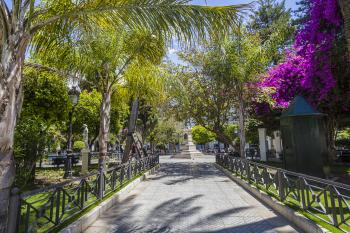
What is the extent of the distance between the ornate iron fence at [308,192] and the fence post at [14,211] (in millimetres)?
4813

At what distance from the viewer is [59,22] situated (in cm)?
505

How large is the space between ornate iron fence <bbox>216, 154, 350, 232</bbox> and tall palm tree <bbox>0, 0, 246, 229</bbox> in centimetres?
344

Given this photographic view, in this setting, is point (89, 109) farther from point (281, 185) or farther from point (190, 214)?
point (281, 185)

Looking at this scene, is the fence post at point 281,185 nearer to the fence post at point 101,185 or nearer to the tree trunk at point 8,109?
the fence post at point 101,185

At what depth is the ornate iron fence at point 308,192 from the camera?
4176 mm

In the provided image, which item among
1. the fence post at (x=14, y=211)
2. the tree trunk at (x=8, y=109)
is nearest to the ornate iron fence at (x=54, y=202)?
the fence post at (x=14, y=211)

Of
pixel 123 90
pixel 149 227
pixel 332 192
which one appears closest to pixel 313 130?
pixel 332 192

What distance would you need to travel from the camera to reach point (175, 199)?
771 cm

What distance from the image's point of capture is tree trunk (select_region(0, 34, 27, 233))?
2967 millimetres

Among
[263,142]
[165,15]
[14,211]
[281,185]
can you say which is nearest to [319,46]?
[281,185]

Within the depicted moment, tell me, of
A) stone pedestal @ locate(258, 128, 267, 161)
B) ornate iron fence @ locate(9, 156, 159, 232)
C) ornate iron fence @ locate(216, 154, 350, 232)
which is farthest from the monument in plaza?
ornate iron fence @ locate(9, 156, 159, 232)

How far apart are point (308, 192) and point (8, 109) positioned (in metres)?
5.63

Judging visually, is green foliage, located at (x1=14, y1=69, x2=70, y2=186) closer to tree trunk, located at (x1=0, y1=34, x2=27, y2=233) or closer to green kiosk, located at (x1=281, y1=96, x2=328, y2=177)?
tree trunk, located at (x1=0, y1=34, x2=27, y2=233)

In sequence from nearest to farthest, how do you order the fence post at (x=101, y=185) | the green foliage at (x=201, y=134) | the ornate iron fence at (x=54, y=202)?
1. the ornate iron fence at (x=54, y=202)
2. the fence post at (x=101, y=185)
3. the green foliage at (x=201, y=134)
